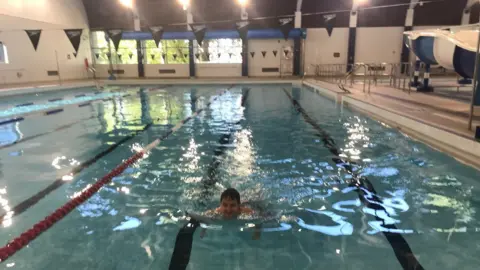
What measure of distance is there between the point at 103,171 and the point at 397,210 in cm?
326

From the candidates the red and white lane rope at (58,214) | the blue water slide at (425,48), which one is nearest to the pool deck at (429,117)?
the blue water slide at (425,48)

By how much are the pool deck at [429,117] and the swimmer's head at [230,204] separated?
2.96 m

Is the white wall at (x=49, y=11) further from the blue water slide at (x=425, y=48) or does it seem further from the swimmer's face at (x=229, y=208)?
the blue water slide at (x=425, y=48)

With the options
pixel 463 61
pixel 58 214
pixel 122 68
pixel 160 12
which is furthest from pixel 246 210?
pixel 122 68

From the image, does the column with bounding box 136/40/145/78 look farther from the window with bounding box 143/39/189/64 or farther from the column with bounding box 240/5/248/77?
the column with bounding box 240/5/248/77

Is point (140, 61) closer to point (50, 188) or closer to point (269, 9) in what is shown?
point (269, 9)

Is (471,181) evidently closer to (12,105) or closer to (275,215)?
(275,215)

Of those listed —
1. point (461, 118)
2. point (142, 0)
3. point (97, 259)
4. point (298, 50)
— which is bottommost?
point (97, 259)

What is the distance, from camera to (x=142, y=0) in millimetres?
19031

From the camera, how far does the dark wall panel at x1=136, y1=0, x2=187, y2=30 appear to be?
19062 millimetres

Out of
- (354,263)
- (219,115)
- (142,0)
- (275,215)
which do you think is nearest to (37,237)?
(275,215)

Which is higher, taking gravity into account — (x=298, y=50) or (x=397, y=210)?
(x=298, y=50)

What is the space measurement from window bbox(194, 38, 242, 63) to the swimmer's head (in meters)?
17.3

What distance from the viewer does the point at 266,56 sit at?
19.3 meters
